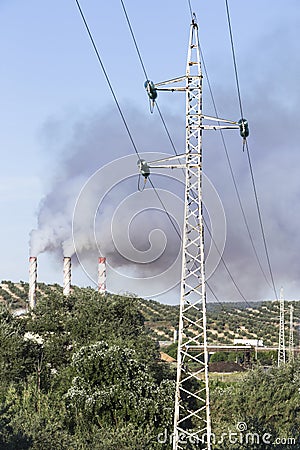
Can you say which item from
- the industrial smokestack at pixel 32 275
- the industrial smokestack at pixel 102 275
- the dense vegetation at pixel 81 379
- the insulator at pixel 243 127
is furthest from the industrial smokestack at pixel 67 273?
the insulator at pixel 243 127

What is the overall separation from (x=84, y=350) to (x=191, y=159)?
2279 cm

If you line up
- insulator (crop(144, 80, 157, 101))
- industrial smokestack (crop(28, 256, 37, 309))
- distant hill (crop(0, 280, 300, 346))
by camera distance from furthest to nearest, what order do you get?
distant hill (crop(0, 280, 300, 346)) < industrial smokestack (crop(28, 256, 37, 309)) < insulator (crop(144, 80, 157, 101))

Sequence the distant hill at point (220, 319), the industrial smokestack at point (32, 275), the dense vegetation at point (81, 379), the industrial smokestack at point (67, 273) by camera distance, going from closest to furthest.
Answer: the dense vegetation at point (81, 379)
the industrial smokestack at point (67, 273)
the industrial smokestack at point (32, 275)
the distant hill at point (220, 319)

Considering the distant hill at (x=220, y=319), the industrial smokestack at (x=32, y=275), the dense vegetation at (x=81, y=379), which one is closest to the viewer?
the dense vegetation at (x=81, y=379)

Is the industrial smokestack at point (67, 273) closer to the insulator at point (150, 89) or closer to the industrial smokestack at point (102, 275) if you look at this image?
the industrial smokestack at point (102, 275)

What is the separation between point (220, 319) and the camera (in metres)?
141

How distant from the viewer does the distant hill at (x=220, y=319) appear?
122375 mm

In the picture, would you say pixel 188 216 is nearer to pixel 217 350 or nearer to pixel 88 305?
pixel 88 305

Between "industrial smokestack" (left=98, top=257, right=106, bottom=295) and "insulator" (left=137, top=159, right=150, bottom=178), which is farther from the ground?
"industrial smokestack" (left=98, top=257, right=106, bottom=295)

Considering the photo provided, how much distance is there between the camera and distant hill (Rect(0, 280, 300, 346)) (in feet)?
401

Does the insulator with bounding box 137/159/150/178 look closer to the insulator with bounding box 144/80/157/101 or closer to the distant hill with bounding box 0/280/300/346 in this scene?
the insulator with bounding box 144/80/157/101

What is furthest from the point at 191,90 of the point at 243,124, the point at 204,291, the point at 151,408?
the point at 151,408

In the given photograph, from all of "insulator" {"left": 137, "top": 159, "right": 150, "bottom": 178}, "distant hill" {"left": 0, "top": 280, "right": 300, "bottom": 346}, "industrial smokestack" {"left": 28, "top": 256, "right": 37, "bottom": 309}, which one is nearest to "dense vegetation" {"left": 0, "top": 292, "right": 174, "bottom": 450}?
"insulator" {"left": 137, "top": 159, "right": 150, "bottom": 178}

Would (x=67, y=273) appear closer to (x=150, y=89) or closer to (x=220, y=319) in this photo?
(x=150, y=89)
